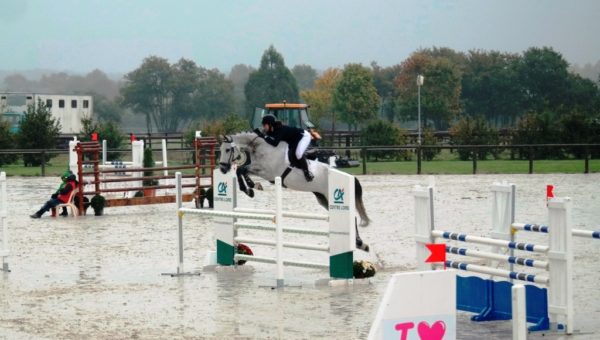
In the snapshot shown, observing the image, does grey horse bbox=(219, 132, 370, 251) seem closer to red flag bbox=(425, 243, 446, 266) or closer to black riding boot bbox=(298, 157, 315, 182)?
black riding boot bbox=(298, 157, 315, 182)

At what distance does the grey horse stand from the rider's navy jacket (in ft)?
0.25

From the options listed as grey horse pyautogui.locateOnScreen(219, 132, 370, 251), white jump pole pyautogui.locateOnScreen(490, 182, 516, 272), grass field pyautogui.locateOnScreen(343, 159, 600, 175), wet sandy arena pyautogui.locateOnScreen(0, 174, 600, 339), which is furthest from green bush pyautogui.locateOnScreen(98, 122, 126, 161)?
white jump pole pyautogui.locateOnScreen(490, 182, 516, 272)

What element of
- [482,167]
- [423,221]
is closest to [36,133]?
[482,167]

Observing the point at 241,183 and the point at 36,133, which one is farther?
the point at 36,133

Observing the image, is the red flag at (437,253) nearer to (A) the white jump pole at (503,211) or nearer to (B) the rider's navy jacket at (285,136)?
(A) the white jump pole at (503,211)

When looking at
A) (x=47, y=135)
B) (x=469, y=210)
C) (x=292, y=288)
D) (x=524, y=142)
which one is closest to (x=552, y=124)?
(x=524, y=142)

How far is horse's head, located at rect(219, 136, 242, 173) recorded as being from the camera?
15.2 metres

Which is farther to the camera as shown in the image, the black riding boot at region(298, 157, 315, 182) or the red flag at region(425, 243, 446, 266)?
the black riding boot at region(298, 157, 315, 182)

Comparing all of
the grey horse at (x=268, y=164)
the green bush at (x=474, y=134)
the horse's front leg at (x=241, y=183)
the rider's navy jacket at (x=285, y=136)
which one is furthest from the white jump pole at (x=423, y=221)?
the green bush at (x=474, y=134)

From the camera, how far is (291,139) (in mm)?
15352

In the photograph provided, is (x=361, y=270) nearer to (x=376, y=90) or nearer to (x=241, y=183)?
(x=241, y=183)

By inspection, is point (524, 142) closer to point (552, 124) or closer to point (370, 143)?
point (552, 124)

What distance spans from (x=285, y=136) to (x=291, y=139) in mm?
168

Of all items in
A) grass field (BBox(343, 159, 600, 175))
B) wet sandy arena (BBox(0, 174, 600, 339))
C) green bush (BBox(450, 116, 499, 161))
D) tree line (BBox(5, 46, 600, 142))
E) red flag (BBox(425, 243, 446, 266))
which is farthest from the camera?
tree line (BBox(5, 46, 600, 142))
